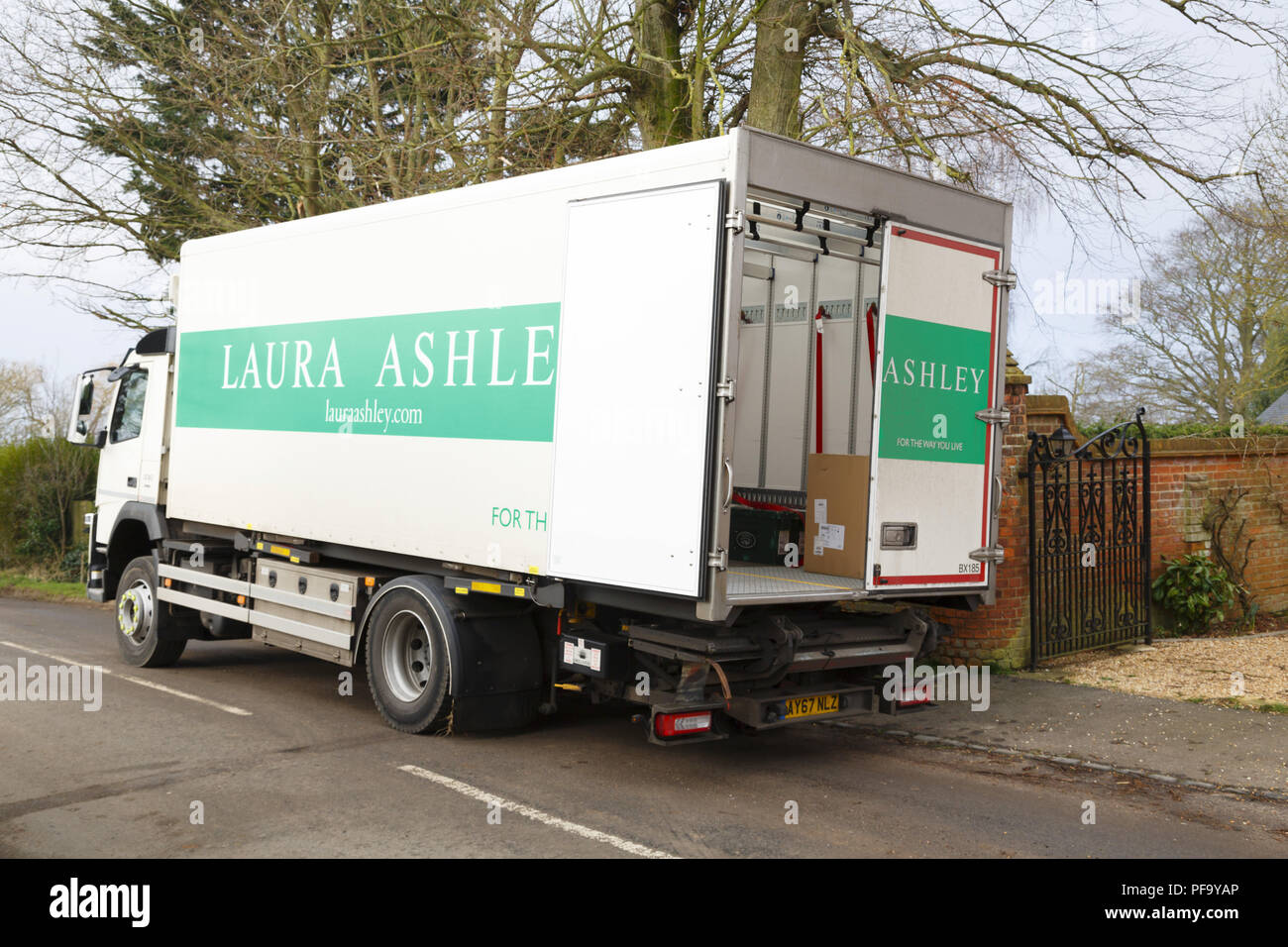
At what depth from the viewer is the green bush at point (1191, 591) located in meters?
11.2

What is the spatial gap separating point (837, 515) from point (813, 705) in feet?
3.77

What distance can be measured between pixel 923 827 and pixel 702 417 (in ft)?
7.62

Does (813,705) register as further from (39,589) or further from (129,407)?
(39,589)

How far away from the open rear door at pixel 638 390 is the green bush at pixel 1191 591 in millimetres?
7515

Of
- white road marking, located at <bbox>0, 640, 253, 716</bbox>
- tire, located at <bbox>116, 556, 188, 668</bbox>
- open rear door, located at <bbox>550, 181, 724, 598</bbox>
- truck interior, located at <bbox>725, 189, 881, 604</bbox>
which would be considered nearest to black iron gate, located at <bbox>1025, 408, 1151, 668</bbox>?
truck interior, located at <bbox>725, 189, 881, 604</bbox>

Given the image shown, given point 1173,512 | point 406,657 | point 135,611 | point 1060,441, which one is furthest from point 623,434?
point 1173,512

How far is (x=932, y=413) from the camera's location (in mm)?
6793

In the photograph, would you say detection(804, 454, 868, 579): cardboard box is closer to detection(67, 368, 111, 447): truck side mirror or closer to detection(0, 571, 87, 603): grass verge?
detection(67, 368, 111, 447): truck side mirror

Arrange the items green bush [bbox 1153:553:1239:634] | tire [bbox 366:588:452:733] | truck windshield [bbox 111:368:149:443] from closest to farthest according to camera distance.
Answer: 1. tire [bbox 366:588:452:733]
2. truck windshield [bbox 111:368:149:443]
3. green bush [bbox 1153:553:1239:634]

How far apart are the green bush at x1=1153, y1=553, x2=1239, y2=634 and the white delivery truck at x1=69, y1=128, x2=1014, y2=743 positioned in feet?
16.6

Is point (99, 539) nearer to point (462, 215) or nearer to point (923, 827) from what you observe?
point (462, 215)

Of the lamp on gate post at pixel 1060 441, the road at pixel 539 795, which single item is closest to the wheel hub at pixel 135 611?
the road at pixel 539 795

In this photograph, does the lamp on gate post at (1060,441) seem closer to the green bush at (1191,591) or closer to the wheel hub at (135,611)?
the green bush at (1191,591)

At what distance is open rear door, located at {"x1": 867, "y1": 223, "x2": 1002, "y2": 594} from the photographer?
21.4 ft
